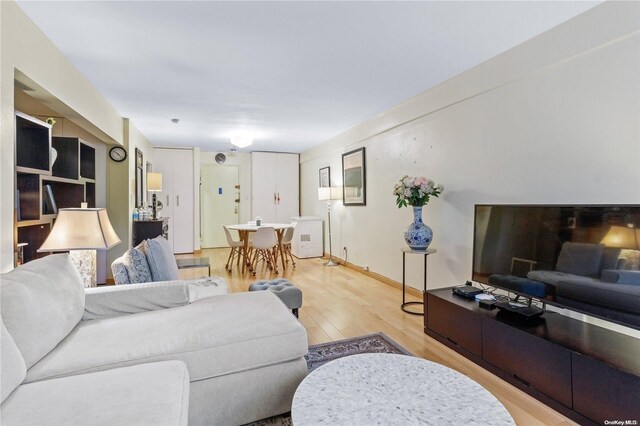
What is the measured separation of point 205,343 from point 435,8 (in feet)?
7.57

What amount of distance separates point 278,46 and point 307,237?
167 inches

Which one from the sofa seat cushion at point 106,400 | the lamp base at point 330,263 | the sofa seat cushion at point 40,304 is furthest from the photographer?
the lamp base at point 330,263

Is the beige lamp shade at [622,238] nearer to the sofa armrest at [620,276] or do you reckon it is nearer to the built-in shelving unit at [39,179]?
the sofa armrest at [620,276]

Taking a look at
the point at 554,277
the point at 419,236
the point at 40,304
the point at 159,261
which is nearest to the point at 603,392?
the point at 554,277

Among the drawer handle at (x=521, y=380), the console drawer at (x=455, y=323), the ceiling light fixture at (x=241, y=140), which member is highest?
the ceiling light fixture at (x=241, y=140)

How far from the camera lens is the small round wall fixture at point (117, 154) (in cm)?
405

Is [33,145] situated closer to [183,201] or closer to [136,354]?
[136,354]

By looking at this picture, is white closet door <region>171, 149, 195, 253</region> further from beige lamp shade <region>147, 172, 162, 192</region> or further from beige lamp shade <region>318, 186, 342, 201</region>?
beige lamp shade <region>318, 186, 342, 201</region>

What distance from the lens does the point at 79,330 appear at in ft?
5.23

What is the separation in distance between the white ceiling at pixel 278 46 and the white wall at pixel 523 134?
178 mm

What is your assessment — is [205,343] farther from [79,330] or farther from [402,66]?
[402,66]

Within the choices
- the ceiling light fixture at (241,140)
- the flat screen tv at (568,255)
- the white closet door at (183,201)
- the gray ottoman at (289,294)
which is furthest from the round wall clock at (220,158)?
the flat screen tv at (568,255)

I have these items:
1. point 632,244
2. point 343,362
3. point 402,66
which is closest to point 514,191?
point 632,244

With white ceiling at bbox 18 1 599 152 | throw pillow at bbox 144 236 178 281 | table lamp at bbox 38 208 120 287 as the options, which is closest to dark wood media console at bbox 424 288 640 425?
white ceiling at bbox 18 1 599 152
